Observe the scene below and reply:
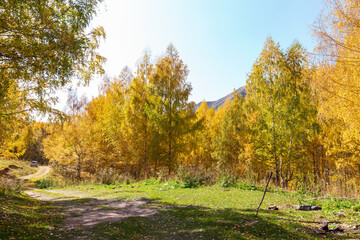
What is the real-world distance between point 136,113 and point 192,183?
28.9 ft

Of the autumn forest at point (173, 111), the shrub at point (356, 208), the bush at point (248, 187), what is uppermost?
the autumn forest at point (173, 111)

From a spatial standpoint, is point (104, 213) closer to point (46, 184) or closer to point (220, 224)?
point (220, 224)

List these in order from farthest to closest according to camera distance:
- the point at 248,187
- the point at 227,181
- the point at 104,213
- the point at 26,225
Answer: the point at 227,181, the point at 248,187, the point at 104,213, the point at 26,225

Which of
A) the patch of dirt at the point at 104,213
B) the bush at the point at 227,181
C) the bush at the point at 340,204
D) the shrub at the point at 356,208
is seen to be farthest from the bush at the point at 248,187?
the patch of dirt at the point at 104,213

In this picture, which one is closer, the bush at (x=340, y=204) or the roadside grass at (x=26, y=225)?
the roadside grass at (x=26, y=225)

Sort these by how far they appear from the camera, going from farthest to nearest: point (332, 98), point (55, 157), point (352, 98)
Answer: point (55, 157)
point (332, 98)
point (352, 98)

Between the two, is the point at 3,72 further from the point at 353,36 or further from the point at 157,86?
the point at 157,86

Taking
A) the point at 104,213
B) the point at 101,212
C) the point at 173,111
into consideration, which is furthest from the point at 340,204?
the point at 173,111

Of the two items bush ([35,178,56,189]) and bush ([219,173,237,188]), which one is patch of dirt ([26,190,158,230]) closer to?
bush ([219,173,237,188])

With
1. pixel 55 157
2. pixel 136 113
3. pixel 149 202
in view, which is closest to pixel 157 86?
pixel 136 113

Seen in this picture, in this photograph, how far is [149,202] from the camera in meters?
9.45

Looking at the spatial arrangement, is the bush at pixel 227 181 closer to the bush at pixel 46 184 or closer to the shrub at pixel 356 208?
the shrub at pixel 356 208

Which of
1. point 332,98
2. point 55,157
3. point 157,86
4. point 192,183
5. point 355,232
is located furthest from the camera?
point 55,157

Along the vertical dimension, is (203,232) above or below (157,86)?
below
